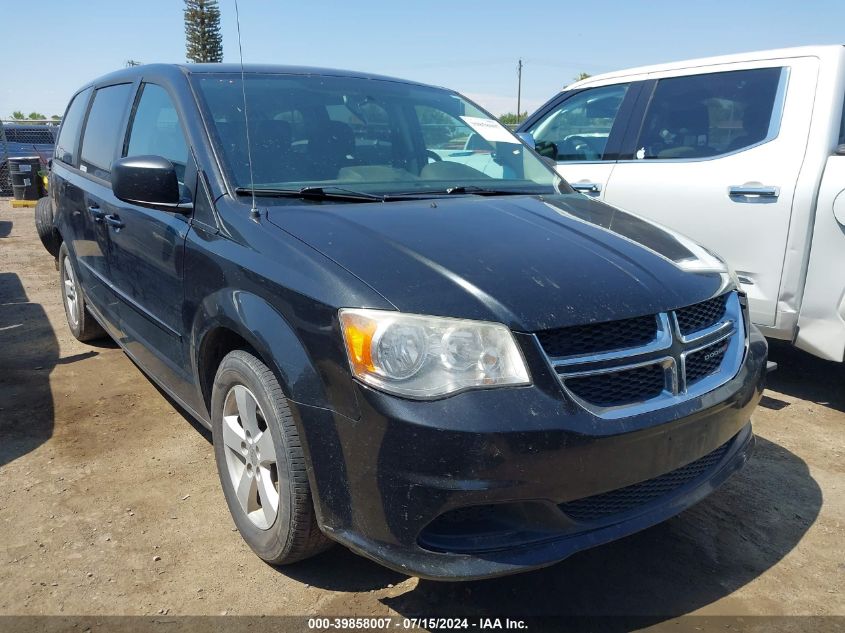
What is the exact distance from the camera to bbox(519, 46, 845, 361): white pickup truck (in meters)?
3.77

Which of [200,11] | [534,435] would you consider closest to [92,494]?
[534,435]

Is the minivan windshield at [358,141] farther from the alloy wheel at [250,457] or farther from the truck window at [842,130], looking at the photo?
the truck window at [842,130]

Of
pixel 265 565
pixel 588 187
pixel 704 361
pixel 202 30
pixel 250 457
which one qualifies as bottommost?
pixel 265 565

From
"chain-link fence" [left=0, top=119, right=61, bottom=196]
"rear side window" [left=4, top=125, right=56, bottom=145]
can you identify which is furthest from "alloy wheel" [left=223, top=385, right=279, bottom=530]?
"rear side window" [left=4, top=125, right=56, bottom=145]

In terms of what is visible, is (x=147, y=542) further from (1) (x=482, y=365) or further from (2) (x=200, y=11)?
(2) (x=200, y=11)

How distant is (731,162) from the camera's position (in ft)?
13.7

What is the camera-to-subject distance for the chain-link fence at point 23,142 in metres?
15.0

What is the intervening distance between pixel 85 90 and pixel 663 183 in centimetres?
376

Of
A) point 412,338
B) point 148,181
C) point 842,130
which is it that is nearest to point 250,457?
point 412,338

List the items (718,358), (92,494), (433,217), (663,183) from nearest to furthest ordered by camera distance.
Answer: (718,358), (433,217), (92,494), (663,183)

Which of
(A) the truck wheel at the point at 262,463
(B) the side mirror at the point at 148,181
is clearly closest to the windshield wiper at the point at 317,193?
(B) the side mirror at the point at 148,181

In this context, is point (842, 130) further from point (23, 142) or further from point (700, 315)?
point (23, 142)

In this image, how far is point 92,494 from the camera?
308cm

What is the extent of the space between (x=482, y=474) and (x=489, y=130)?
231 centimetres
